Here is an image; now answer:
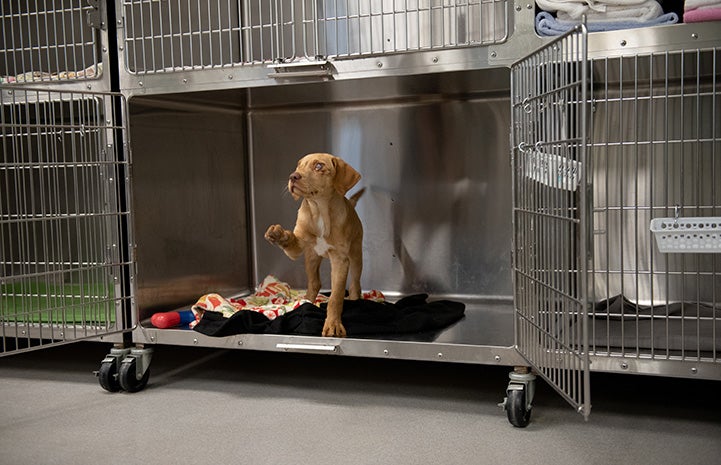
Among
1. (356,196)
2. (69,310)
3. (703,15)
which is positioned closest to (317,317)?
(356,196)

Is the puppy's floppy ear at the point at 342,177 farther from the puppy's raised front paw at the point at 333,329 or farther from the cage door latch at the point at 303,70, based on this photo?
the puppy's raised front paw at the point at 333,329

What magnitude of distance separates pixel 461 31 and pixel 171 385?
1.87m

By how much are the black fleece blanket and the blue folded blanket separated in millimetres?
1080

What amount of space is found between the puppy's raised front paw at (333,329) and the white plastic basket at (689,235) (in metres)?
1.11

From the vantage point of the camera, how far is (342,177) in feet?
9.25

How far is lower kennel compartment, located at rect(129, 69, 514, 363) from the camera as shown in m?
3.16

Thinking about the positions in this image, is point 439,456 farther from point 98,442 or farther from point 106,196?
point 106,196

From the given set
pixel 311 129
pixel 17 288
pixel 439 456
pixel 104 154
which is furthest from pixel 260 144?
pixel 439 456

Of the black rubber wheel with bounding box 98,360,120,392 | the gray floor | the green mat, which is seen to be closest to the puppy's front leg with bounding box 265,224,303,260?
the gray floor

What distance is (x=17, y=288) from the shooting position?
11.6 feet

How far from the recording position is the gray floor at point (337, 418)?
217cm

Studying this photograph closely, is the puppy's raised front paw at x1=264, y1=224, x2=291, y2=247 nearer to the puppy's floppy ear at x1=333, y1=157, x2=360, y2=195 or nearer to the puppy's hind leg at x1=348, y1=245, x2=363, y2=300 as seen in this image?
the puppy's floppy ear at x1=333, y1=157, x2=360, y2=195

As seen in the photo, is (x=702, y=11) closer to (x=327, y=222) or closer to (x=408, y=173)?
(x=327, y=222)

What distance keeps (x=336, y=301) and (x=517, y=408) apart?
75 cm
